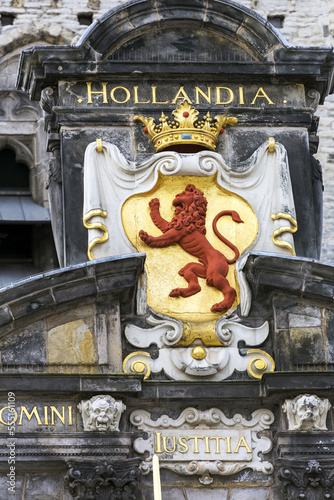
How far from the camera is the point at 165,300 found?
20641mm

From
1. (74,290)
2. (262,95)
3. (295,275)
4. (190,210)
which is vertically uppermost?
(262,95)

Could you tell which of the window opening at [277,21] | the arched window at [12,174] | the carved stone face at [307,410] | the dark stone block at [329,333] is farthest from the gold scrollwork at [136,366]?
the window opening at [277,21]

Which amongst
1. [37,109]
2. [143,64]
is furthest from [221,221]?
[37,109]

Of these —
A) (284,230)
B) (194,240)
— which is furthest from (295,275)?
(194,240)

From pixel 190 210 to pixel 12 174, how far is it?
5873mm

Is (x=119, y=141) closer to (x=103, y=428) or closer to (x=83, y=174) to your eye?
(x=83, y=174)

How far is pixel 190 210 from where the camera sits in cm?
2112

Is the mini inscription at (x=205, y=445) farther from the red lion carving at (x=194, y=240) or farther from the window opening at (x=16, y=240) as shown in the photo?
the window opening at (x=16, y=240)

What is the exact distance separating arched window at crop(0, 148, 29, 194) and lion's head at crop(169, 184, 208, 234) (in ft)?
18.0

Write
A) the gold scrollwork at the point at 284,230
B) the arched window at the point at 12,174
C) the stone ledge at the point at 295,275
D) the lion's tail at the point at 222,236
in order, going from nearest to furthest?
the stone ledge at the point at 295,275, the lion's tail at the point at 222,236, the gold scrollwork at the point at 284,230, the arched window at the point at 12,174

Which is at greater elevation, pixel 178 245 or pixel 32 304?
pixel 178 245

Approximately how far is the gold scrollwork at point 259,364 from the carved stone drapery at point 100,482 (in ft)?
6.01

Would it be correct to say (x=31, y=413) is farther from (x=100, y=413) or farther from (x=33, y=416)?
(x=100, y=413)

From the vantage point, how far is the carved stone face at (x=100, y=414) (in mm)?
19625
